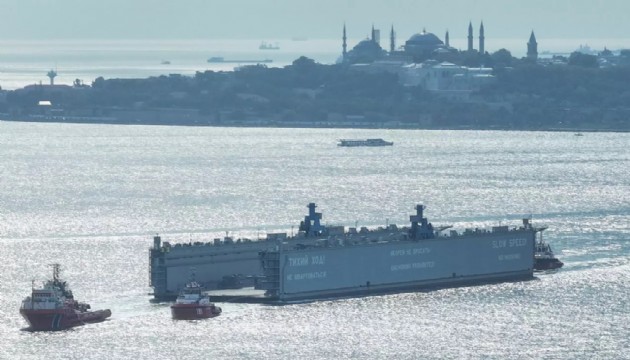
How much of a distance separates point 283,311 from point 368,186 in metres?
44.7

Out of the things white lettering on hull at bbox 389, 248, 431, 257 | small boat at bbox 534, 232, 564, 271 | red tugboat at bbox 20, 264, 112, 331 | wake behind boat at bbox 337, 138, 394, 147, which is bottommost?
red tugboat at bbox 20, 264, 112, 331

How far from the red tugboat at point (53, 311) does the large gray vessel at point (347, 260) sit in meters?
3.77

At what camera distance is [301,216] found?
86.7 metres

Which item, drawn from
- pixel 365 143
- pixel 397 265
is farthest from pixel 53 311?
pixel 365 143

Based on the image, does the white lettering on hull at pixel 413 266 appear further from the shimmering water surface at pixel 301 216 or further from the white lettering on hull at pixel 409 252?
the shimmering water surface at pixel 301 216

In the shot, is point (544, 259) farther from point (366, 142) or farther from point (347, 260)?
point (366, 142)

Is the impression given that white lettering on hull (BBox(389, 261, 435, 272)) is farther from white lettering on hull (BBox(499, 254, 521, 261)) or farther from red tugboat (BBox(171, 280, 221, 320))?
red tugboat (BBox(171, 280, 221, 320))

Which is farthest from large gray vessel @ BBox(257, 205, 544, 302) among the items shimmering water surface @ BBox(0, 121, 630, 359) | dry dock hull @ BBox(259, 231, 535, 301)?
shimmering water surface @ BBox(0, 121, 630, 359)

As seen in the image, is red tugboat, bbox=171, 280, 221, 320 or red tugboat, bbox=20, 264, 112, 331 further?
red tugboat, bbox=171, 280, 221, 320

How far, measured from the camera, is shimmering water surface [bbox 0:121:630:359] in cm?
5656

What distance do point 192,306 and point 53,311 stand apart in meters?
3.53

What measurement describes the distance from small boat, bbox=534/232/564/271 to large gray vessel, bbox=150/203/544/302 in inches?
33.2

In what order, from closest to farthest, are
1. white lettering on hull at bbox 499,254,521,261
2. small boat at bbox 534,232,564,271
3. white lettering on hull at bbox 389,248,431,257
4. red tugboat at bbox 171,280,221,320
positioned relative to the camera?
1. red tugboat at bbox 171,280,221,320
2. white lettering on hull at bbox 389,248,431,257
3. white lettering on hull at bbox 499,254,521,261
4. small boat at bbox 534,232,564,271

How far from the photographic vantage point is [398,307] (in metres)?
62.1
